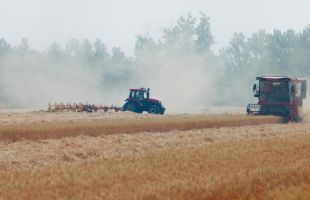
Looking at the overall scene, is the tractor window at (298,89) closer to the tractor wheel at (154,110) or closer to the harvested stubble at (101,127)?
the harvested stubble at (101,127)

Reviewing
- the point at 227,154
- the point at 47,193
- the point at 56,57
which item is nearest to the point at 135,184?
the point at 47,193

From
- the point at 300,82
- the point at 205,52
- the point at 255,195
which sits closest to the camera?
the point at 255,195

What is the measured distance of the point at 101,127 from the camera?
30.1 meters

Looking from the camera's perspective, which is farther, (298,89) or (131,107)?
(131,107)

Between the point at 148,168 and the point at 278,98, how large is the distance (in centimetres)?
2996

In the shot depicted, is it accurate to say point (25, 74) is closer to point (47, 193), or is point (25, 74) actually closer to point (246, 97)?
point (246, 97)

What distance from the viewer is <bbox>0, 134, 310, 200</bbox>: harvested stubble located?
39.7 feet

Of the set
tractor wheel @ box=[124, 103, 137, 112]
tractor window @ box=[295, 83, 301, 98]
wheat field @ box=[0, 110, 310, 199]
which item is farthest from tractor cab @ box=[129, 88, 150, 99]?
wheat field @ box=[0, 110, 310, 199]

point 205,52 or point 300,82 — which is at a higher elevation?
point 205,52

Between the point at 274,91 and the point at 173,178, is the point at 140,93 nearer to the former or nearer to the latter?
the point at 274,91

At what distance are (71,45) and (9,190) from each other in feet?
363

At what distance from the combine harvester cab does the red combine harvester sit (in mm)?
8865

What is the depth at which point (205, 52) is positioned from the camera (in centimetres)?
11262

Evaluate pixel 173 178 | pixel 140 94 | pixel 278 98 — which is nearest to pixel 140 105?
pixel 140 94
